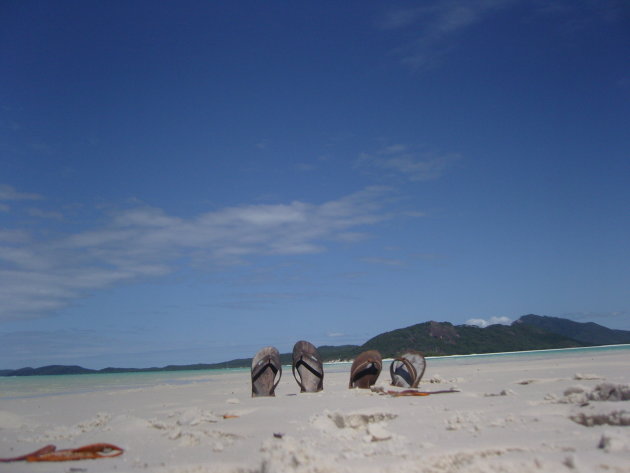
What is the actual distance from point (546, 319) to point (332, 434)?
454 feet

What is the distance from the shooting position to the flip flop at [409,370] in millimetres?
9609

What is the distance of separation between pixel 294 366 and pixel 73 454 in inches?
265

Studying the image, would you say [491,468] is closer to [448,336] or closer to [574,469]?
[574,469]

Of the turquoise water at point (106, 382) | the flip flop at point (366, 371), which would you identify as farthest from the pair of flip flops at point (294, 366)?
the turquoise water at point (106, 382)

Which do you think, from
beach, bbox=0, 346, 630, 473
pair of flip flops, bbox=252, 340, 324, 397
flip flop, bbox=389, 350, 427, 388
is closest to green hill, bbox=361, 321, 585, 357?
flip flop, bbox=389, 350, 427, 388

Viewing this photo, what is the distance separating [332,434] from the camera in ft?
14.2

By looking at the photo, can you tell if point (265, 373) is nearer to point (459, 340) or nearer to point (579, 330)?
point (459, 340)

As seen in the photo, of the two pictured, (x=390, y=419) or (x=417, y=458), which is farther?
(x=390, y=419)


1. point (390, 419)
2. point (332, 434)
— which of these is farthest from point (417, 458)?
point (390, 419)

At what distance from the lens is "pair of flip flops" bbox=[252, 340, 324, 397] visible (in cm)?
956

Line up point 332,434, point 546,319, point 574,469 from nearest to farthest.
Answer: point 574,469, point 332,434, point 546,319

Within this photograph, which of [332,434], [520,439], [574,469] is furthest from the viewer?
[332,434]

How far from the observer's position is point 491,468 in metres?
2.94

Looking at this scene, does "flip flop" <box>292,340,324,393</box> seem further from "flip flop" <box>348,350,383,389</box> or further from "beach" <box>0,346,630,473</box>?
"beach" <box>0,346,630,473</box>
